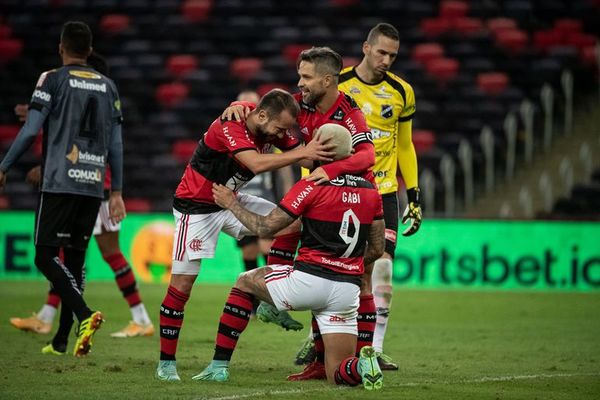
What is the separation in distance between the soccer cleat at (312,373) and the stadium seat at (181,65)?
51.4 feet

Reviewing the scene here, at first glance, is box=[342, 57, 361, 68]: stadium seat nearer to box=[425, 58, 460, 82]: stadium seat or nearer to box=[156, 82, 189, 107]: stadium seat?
box=[425, 58, 460, 82]: stadium seat

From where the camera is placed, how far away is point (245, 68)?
22.3 metres

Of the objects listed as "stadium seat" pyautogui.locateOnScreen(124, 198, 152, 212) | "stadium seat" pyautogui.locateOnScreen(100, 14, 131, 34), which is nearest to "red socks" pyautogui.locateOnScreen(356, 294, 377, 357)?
"stadium seat" pyautogui.locateOnScreen(124, 198, 152, 212)

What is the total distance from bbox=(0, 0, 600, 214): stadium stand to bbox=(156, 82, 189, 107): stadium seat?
0.09 ft

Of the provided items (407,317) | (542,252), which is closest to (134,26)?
(542,252)

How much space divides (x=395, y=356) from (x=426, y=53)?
1335 cm

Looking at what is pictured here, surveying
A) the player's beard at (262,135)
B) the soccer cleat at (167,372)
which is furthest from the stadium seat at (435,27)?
the soccer cleat at (167,372)

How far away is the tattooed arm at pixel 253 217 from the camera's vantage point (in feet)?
23.2

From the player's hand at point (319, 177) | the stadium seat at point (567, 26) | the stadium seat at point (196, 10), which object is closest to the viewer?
the player's hand at point (319, 177)

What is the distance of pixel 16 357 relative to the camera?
8.52 m

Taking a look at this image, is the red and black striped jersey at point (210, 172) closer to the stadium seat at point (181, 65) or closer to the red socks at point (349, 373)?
the red socks at point (349, 373)

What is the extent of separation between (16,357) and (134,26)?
53.6 feet

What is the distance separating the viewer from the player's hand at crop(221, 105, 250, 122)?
748 cm

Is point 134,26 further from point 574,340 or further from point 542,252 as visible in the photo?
point 574,340
